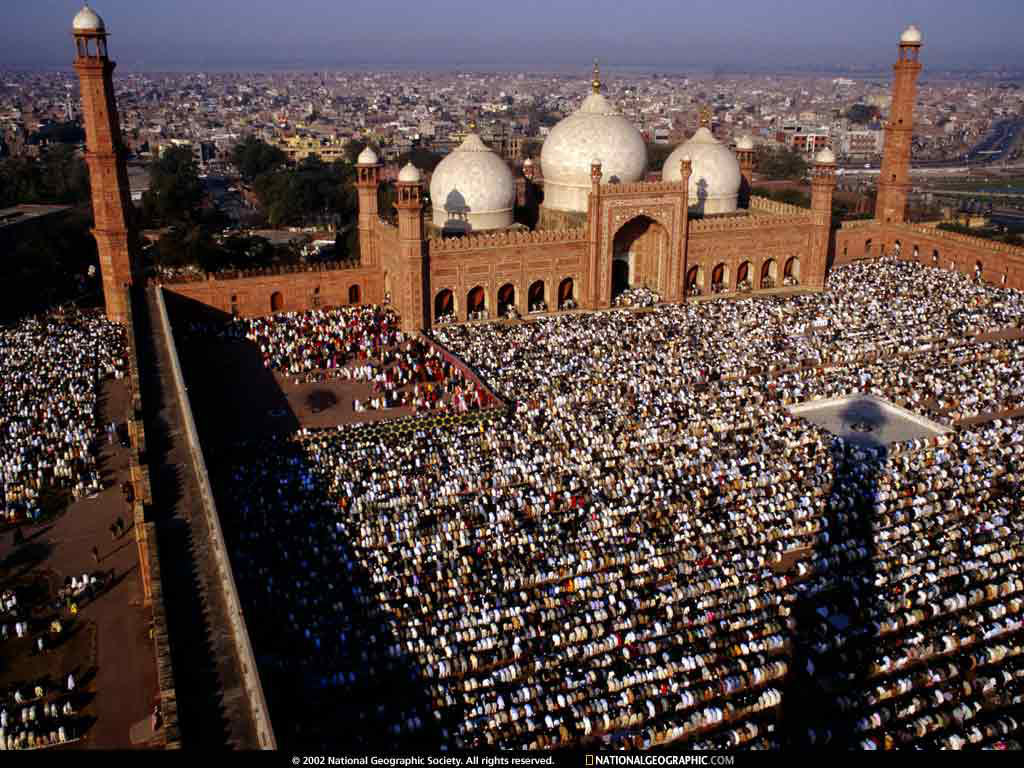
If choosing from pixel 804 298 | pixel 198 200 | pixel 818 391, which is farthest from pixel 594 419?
pixel 198 200

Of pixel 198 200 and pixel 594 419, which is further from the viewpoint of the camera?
pixel 198 200

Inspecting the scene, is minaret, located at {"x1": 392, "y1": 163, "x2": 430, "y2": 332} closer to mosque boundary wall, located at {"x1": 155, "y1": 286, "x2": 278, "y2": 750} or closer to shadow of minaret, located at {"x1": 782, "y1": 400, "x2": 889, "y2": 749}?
mosque boundary wall, located at {"x1": 155, "y1": 286, "x2": 278, "y2": 750}

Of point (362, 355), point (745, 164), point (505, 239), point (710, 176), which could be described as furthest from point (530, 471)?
point (745, 164)

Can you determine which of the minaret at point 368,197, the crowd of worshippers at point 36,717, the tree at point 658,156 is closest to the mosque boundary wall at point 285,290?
the minaret at point 368,197

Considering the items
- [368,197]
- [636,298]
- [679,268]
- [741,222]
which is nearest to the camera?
[368,197]

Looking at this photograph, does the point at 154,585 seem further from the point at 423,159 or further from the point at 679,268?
the point at 423,159

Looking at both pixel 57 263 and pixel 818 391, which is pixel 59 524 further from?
pixel 57 263
